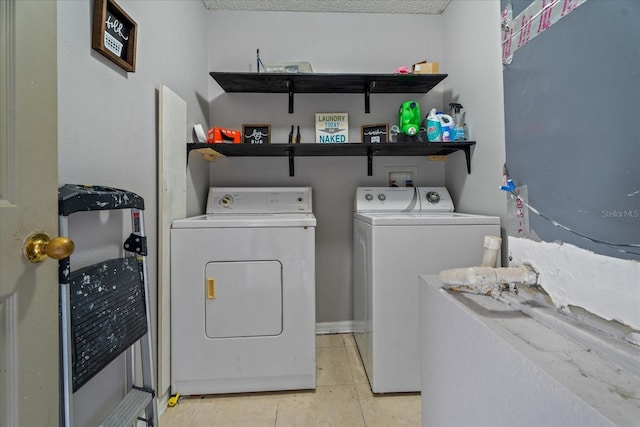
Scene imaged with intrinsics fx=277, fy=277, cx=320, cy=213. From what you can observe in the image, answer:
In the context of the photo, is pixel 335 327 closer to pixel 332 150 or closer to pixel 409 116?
pixel 332 150

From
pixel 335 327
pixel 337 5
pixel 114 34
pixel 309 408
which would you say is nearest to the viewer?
pixel 114 34

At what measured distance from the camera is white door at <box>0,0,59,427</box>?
0.54 metres

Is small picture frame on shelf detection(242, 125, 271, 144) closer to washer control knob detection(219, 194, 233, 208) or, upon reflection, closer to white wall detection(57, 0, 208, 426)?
washer control knob detection(219, 194, 233, 208)

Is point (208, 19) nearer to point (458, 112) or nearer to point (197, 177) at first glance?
point (197, 177)

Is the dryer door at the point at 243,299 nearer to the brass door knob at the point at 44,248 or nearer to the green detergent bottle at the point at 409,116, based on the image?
the brass door knob at the point at 44,248

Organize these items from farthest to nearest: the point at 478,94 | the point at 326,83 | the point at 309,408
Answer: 1. the point at 326,83
2. the point at 478,94
3. the point at 309,408

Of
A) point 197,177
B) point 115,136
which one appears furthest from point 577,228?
point 197,177

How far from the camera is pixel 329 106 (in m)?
2.18

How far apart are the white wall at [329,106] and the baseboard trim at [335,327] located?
3 centimetres

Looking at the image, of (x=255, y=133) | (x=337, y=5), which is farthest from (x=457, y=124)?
(x=255, y=133)

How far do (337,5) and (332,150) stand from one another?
1.13 metres

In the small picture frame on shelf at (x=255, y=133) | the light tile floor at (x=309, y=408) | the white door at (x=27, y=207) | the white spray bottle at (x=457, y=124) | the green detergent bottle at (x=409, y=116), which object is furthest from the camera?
the small picture frame on shelf at (x=255, y=133)

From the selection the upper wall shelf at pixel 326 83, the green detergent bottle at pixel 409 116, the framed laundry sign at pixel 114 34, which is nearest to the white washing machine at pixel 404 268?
the green detergent bottle at pixel 409 116

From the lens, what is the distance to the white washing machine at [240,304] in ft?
4.76
